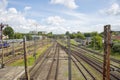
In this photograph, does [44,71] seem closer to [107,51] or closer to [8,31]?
[107,51]

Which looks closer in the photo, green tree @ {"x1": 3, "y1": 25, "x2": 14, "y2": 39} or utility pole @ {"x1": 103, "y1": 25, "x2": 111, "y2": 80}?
utility pole @ {"x1": 103, "y1": 25, "x2": 111, "y2": 80}

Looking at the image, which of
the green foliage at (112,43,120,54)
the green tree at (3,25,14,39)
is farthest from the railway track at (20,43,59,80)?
the green tree at (3,25,14,39)

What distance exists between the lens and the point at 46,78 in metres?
24.0

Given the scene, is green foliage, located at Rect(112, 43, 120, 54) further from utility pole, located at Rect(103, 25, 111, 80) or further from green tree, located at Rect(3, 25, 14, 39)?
green tree, located at Rect(3, 25, 14, 39)

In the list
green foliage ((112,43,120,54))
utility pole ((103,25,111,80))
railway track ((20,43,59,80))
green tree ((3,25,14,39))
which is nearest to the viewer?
utility pole ((103,25,111,80))

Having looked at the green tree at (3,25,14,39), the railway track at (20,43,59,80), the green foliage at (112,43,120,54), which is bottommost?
the railway track at (20,43,59,80)

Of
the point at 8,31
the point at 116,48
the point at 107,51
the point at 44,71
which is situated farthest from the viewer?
the point at 8,31

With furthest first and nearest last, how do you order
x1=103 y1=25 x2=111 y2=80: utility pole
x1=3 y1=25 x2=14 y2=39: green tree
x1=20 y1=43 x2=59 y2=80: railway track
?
x1=3 y1=25 x2=14 y2=39: green tree
x1=20 y1=43 x2=59 y2=80: railway track
x1=103 y1=25 x2=111 y2=80: utility pole

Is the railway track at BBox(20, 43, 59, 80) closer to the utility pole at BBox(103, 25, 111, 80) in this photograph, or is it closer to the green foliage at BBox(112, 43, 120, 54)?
the utility pole at BBox(103, 25, 111, 80)

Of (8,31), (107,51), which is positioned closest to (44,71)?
(107,51)

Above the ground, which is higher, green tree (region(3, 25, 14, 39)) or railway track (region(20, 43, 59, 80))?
green tree (region(3, 25, 14, 39))

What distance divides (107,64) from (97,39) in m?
57.9

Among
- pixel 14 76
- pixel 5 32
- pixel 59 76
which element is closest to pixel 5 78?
pixel 14 76

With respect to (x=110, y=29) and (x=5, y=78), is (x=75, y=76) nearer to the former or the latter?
(x=5, y=78)
